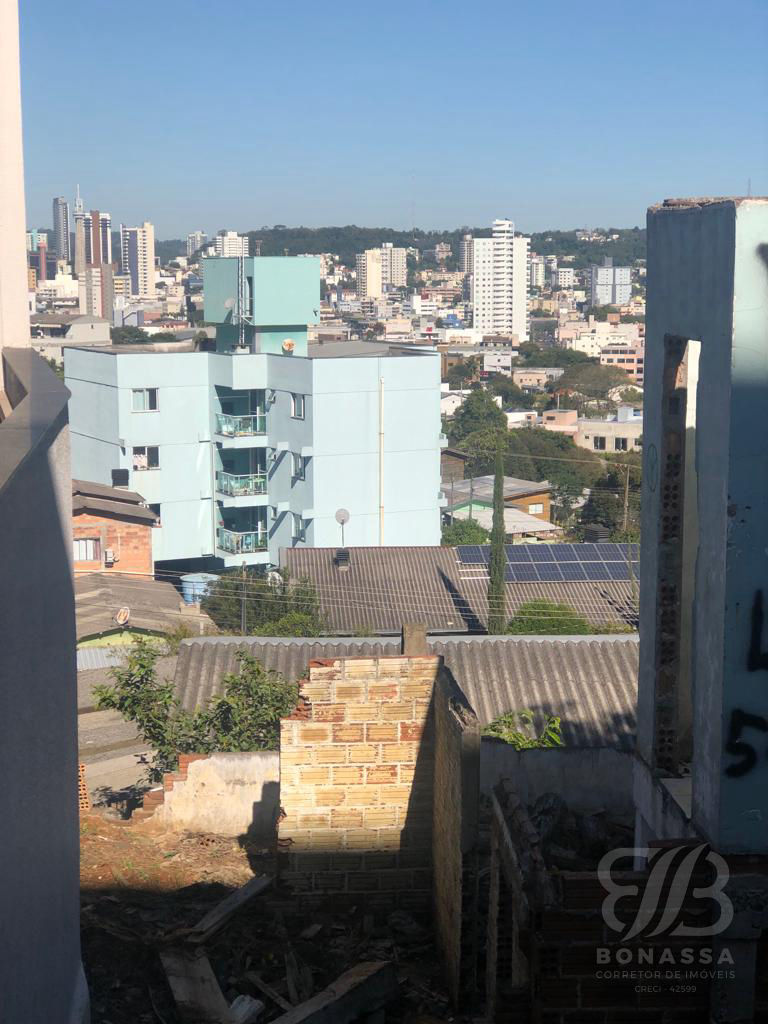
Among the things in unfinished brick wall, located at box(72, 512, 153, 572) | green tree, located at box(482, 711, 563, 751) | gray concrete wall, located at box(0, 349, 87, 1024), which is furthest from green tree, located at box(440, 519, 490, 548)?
gray concrete wall, located at box(0, 349, 87, 1024)

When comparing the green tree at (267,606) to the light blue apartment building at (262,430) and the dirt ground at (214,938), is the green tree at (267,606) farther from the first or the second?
the dirt ground at (214,938)

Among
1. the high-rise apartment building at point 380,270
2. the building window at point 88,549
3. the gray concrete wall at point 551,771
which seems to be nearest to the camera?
the gray concrete wall at point 551,771

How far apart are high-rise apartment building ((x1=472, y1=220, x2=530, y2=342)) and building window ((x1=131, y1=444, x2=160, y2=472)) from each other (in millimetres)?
128888

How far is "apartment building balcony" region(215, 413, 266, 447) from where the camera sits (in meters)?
30.7

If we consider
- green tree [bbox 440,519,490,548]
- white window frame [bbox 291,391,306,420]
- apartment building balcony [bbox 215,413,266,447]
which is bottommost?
green tree [bbox 440,519,490,548]

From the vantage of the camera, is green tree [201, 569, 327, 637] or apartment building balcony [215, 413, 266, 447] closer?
green tree [201, 569, 327, 637]

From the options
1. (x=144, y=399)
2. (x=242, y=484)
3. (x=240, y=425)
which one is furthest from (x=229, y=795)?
(x=144, y=399)

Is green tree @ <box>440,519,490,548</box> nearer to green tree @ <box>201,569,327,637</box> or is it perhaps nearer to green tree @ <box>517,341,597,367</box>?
green tree @ <box>201,569,327,637</box>

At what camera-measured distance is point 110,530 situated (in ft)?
92.2

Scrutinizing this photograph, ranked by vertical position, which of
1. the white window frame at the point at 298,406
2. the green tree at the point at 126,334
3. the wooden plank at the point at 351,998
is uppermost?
the green tree at the point at 126,334

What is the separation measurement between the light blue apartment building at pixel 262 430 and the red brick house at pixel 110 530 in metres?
2.45

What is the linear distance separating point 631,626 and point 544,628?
170 cm

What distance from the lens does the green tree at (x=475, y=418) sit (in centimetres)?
6131

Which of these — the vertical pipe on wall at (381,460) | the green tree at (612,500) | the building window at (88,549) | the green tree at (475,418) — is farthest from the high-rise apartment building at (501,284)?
the building window at (88,549)
